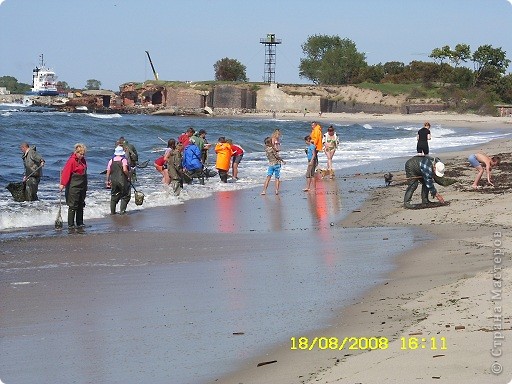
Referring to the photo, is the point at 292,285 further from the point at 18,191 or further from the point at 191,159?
the point at 191,159

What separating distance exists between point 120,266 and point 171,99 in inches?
4178

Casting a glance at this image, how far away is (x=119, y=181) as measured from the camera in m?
17.7

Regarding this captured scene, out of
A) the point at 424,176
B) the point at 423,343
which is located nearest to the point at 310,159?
the point at 424,176

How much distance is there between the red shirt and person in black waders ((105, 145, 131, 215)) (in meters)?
1.67

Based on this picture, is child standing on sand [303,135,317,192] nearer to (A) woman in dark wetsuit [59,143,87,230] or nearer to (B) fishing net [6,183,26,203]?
(B) fishing net [6,183,26,203]

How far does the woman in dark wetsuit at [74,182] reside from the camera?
15.9 metres

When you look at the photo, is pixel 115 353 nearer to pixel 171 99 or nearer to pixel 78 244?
pixel 78 244

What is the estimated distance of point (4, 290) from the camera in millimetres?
10148

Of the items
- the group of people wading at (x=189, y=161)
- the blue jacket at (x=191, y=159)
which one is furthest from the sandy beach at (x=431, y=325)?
the blue jacket at (x=191, y=159)

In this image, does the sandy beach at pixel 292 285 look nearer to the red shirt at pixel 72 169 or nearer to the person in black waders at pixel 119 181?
the person in black waders at pixel 119 181

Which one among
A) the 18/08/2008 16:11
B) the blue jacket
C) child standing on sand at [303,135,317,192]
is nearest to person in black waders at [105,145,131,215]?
the blue jacket

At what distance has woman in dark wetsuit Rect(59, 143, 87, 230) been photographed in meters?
15.9

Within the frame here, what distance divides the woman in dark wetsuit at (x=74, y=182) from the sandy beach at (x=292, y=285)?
703 millimetres

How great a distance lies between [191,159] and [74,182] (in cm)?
809
